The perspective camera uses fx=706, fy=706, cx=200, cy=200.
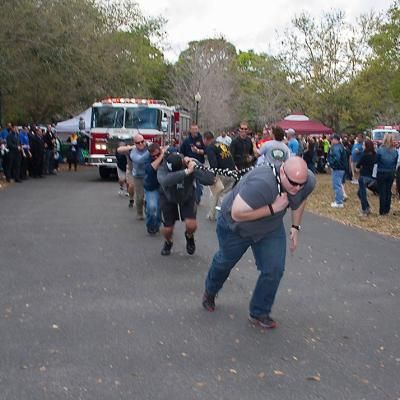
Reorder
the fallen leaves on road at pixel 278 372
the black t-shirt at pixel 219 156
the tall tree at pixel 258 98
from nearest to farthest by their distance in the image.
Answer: the fallen leaves on road at pixel 278 372 < the black t-shirt at pixel 219 156 < the tall tree at pixel 258 98

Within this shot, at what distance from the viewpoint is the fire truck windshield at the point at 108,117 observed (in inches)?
962

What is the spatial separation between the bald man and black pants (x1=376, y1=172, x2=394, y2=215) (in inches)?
361

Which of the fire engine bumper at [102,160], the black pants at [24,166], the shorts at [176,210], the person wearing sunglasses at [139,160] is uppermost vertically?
the person wearing sunglasses at [139,160]

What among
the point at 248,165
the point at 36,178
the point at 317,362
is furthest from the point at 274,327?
the point at 36,178

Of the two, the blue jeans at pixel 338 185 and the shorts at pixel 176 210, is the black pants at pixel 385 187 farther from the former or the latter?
the shorts at pixel 176 210

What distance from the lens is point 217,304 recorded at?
284 inches

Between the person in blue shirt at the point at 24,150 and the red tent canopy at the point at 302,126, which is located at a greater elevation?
the red tent canopy at the point at 302,126

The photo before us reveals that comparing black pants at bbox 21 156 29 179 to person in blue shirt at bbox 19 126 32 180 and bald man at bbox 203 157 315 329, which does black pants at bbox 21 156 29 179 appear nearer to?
person in blue shirt at bbox 19 126 32 180

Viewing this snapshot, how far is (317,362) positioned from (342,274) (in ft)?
11.9

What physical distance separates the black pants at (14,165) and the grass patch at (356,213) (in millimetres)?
9825

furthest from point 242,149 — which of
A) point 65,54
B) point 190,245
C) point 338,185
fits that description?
point 65,54

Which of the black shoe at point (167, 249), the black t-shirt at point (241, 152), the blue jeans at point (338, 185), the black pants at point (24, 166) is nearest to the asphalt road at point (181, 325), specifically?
the black shoe at point (167, 249)

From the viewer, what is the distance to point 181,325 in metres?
6.46

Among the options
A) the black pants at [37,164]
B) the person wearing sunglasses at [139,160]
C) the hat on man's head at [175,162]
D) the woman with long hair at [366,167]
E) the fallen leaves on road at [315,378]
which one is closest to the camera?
the fallen leaves on road at [315,378]
